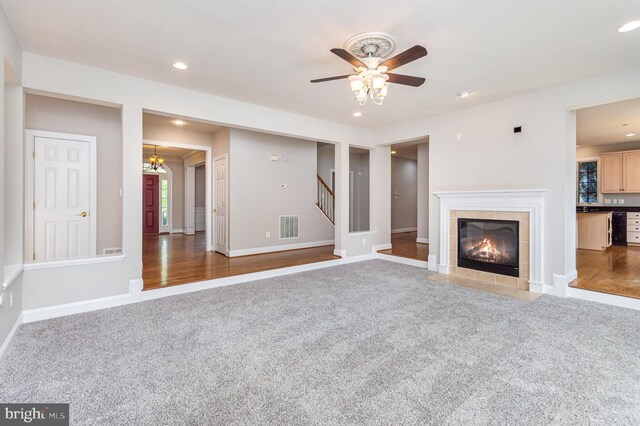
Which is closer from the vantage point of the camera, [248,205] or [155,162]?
[248,205]

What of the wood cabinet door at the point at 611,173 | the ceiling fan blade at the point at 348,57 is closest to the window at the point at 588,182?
the wood cabinet door at the point at 611,173

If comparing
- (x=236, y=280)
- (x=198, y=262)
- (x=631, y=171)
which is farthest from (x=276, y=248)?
(x=631, y=171)

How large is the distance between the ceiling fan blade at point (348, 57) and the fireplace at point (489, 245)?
326cm

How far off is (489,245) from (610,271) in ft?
6.11

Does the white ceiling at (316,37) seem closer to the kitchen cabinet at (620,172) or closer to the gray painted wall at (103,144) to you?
the gray painted wall at (103,144)

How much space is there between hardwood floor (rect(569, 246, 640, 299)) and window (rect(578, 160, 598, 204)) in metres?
1.80

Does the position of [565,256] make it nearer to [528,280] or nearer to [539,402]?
[528,280]

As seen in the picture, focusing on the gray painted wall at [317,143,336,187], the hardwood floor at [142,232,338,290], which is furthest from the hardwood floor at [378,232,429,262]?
the gray painted wall at [317,143,336,187]

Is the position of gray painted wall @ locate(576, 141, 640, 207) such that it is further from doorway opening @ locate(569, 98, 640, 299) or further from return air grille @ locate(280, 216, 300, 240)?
return air grille @ locate(280, 216, 300, 240)

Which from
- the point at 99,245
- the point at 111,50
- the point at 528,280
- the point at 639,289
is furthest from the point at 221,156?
the point at 639,289

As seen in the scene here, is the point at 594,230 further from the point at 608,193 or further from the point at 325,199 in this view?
the point at 325,199

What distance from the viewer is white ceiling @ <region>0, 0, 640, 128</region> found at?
242 centimetres

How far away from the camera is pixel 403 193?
10438mm

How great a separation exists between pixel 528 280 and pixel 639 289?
3.70ft
